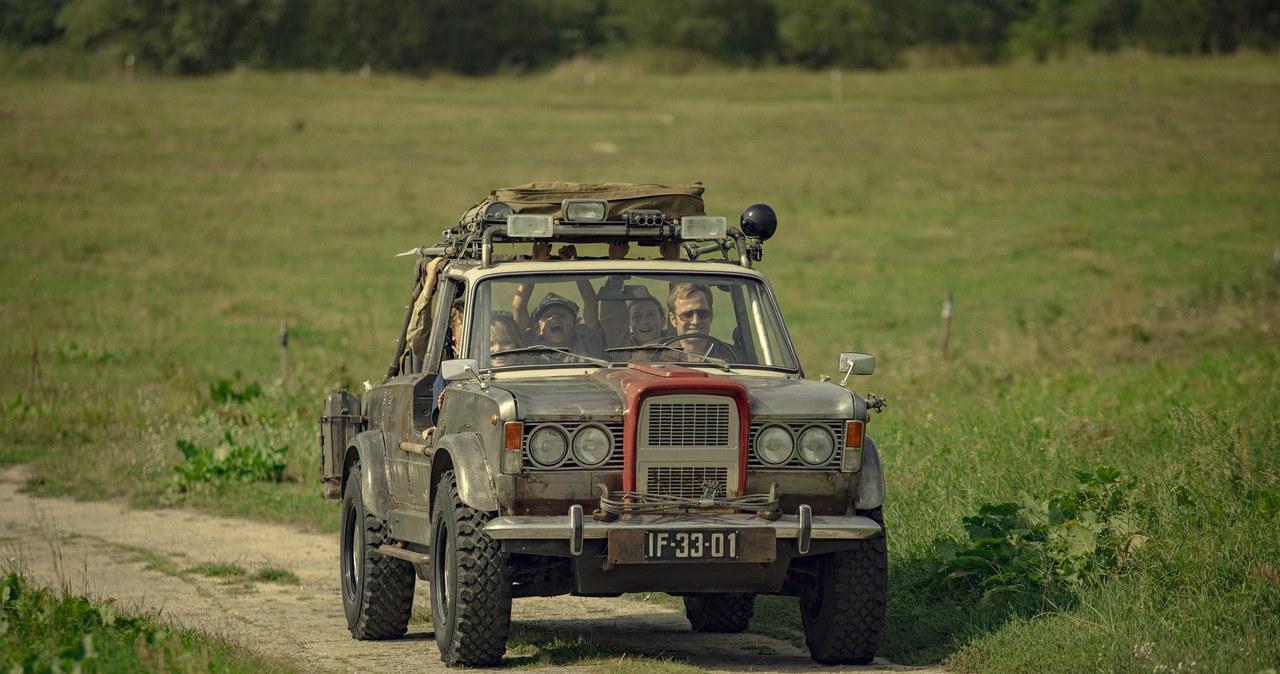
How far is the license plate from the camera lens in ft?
26.2

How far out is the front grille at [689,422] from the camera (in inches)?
323

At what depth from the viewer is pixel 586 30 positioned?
3312 inches

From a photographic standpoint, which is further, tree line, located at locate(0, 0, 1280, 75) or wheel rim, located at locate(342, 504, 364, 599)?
tree line, located at locate(0, 0, 1280, 75)

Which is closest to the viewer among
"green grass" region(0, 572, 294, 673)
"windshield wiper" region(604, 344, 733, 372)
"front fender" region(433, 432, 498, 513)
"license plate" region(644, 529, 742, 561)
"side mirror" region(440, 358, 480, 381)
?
"green grass" region(0, 572, 294, 673)

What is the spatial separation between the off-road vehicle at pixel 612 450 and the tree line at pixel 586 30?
60.4 meters

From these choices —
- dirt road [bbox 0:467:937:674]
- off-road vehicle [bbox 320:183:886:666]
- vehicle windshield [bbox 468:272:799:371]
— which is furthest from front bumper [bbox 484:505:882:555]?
vehicle windshield [bbox 468:272:799:371]

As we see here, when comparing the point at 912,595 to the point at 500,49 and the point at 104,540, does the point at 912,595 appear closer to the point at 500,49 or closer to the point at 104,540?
the point at 104,540

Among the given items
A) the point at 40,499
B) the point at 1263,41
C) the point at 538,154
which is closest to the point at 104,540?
the point at 40,499

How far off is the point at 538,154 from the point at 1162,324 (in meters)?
21.7

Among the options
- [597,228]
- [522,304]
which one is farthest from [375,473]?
[597,228]

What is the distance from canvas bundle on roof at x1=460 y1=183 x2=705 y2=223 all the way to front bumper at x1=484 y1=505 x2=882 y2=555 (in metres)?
2.64

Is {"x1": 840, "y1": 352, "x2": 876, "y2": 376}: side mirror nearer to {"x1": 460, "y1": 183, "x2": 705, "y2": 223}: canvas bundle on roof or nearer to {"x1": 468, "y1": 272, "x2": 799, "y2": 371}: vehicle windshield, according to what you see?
{"x1": 468, "y1": 272, "x2": 799, "y2": 371}: vehicle windshield

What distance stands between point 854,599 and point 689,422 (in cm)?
125

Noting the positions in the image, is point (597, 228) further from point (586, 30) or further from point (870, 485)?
point (586, 30)
